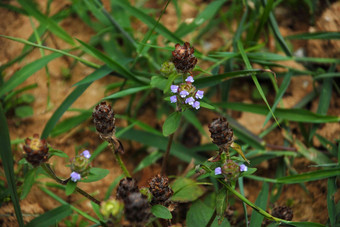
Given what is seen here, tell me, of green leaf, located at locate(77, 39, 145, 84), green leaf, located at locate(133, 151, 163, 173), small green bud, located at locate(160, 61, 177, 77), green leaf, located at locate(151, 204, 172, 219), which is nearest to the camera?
green leaf, located at locate(151, 204, 172, 219)

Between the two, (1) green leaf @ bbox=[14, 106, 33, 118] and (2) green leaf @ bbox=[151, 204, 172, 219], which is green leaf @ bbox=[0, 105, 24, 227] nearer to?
(2) green leaf @ bbox=[151, 204, 172, 219]

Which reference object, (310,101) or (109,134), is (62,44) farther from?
(310,101)

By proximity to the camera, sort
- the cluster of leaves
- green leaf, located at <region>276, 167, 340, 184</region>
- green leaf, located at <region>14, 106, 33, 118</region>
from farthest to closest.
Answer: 1. green leaf, located at <region>14, 106, 33, 118</region>
2. the cluster of leaves
3. green leaf, located at <region>276, 167, 340, 184</region>

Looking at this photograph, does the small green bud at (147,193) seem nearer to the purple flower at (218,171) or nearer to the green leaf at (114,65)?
the purple flower at (218,171)

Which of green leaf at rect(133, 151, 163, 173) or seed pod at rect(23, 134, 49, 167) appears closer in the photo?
seed pod at rect(23, 134, 49, 167)

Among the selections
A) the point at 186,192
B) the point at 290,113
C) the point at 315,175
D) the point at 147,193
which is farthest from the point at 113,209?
the point at 290,113

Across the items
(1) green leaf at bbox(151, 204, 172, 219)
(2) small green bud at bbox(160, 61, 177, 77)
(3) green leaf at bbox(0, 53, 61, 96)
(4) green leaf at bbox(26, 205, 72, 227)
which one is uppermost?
(3) green leaf at bbox(0, 53, 61, 96)

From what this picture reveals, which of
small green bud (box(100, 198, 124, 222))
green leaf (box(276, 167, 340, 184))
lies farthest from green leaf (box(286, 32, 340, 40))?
small green bud (box(100, 198, 124, 222))

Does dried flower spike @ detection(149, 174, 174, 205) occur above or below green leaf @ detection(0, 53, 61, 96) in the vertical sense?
below

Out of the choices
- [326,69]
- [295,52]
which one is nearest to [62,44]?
[295,52]
